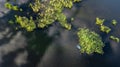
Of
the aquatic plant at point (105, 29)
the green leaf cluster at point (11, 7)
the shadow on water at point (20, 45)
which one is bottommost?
the aquatic plant at point (105, 29)

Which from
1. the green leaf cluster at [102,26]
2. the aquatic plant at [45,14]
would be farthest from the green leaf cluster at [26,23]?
the green leaf cluster at [102,26]

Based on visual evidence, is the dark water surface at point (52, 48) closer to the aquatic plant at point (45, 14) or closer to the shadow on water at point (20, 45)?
the shadow on water at point (20, 45)

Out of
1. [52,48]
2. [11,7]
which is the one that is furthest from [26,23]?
[52,48]

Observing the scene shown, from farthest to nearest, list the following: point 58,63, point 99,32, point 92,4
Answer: point 92,4 < point 99,32 < point 58,63

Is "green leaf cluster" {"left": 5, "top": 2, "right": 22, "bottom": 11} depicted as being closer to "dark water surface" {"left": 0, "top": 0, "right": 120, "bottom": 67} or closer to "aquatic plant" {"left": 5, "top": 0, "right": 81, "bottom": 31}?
"aquatic plant" {"left": 5, "top": 0, "right": 81, "bottom": 31}

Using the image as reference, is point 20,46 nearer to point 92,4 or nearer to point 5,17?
point 5,17

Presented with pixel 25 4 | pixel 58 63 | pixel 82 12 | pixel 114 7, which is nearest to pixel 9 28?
pixel 25 4
